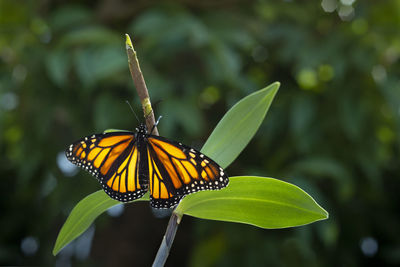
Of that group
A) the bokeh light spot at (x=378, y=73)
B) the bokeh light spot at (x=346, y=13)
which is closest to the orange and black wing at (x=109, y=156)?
the bokeh light spot at (x=378, y=73)

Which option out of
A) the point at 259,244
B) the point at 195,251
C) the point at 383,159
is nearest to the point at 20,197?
the point at 195,251

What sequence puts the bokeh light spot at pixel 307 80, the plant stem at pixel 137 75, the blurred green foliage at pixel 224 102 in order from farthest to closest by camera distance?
the bokeh light spot at pixel 307 80
the blurred green foliage at pixel 224 102
the plant stem at pixel 137 75

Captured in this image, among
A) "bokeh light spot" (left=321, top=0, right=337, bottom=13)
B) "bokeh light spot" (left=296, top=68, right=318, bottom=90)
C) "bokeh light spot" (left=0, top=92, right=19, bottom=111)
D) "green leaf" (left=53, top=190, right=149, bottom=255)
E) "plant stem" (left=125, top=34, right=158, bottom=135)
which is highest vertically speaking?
"plant stem" (left=125, top=34, right=158, bottom=135)

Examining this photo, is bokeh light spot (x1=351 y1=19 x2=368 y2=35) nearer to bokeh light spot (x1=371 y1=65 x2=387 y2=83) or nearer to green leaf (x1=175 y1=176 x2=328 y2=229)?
bokeh light spot (x1=371 y1=65 x2=387 y2=83)

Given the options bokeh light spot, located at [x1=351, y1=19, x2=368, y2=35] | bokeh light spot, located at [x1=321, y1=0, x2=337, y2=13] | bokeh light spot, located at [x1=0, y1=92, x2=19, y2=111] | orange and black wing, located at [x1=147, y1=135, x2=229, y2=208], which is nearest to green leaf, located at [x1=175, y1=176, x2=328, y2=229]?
orange and black wing, located at [x1=147, y1=135, x2=229, y2=208]

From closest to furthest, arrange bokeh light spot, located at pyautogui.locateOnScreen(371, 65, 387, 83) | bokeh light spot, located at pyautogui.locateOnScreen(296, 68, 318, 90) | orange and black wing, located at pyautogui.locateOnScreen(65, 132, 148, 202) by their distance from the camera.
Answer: orange and black wing, located at pyautogui.locateOnScreen(65, 132, 148, 202)
bokeh light spot, located at pyautogui.locateOnScreen(371, 65, 387, 83)
bokeh light spot, located at pyautogui.locateOnScreen(296, 68, 318, 90)

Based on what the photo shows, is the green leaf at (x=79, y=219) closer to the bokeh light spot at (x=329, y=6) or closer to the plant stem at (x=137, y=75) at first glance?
the plant stem at (x=137, y=75)
